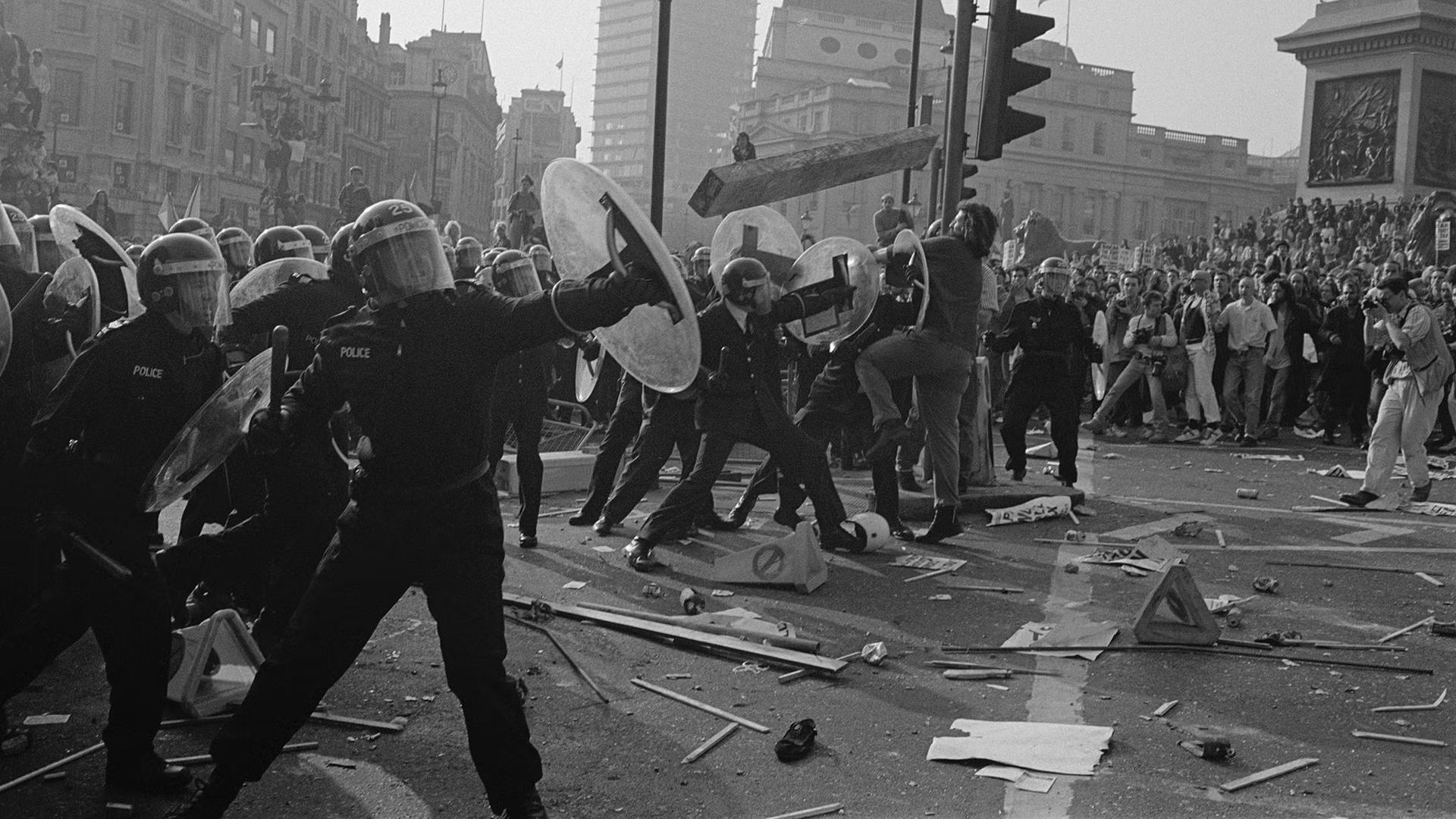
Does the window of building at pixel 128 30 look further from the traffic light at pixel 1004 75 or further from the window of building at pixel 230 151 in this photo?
the traffic light at pixel 1004 75

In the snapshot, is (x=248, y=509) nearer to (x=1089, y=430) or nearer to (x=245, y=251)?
(x=245, y=251)

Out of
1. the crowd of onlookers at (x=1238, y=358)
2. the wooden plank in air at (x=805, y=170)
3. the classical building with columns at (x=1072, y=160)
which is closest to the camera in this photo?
the wooden plank in air at (x=805, y=170)

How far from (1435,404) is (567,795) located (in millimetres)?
8902

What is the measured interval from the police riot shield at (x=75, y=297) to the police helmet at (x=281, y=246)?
6.77 ft

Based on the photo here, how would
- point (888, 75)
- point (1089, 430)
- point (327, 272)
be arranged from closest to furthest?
point (327, 272)
point (1089, 430)
point (888, 75)

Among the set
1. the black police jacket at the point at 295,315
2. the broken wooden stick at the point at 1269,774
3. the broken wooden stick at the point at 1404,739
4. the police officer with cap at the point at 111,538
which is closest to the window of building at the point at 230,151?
the black police jacket at the point at 295,315

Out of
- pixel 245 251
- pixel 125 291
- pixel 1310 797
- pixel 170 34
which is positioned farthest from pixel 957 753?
pixel 170 34

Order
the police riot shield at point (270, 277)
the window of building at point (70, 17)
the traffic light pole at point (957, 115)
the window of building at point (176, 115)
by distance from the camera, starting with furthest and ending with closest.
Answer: the window of building at point (176, 115), the window of building at point (70, 17), the traffic light pole at point (957, 115), the police riot shield at point (270, 277)

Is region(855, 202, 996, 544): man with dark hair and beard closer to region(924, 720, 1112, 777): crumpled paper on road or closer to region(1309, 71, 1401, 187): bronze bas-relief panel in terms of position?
region(924, 720, 1112, 777): crumpled paper on road

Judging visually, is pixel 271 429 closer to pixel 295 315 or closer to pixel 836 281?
pixel 295 315

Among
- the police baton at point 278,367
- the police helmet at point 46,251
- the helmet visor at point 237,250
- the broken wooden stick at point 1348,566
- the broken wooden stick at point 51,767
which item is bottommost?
the broken wooden stick at point 51,767

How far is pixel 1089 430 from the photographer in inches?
676

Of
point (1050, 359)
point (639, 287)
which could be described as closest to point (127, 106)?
point (1050, 359)

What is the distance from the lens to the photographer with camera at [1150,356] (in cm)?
1620
